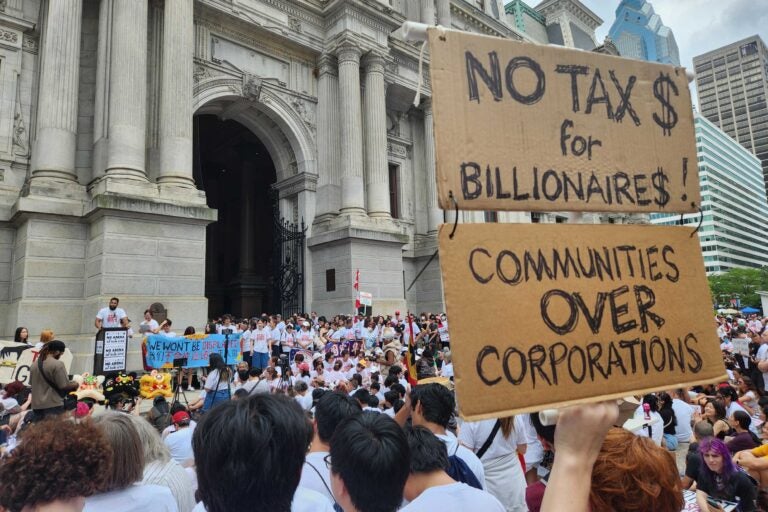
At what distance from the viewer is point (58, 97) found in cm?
1415

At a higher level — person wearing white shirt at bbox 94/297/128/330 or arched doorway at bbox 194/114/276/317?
arched doorway at bbox 194/114/276/317

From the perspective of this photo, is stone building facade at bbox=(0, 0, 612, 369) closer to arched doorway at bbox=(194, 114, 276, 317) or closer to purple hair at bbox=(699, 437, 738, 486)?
arched doorway at bbox=(194, 114, 276, 317)

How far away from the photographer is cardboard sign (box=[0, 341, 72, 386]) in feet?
30.9

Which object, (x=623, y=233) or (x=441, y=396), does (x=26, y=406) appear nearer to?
(x=441, y=396)

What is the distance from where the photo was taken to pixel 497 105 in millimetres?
2154

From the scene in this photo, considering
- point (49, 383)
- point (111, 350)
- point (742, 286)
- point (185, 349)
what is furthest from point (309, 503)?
point (742, 286)

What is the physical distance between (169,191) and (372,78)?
1089cm

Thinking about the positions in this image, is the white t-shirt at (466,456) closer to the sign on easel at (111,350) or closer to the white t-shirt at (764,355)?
the sign on easel at (111,350)

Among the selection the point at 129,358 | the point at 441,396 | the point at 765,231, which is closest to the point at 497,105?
the point at 441,396

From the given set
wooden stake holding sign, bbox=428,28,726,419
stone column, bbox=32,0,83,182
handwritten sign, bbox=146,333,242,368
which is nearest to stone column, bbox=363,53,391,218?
handwritten sign, bbox=146,333,242,368

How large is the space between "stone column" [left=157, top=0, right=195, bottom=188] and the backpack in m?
13.9

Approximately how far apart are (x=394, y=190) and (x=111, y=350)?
1740 cm

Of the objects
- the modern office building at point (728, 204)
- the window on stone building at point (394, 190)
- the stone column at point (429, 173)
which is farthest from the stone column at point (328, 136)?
the modern office building at point (728, 204)

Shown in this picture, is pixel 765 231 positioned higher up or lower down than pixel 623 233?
higher up
